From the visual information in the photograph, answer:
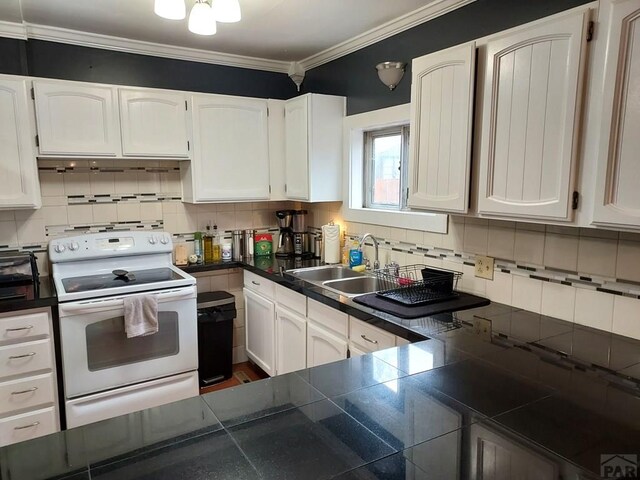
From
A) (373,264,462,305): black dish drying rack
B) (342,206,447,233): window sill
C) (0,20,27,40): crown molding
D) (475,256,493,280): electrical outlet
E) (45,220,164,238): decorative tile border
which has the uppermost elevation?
(0,20,27,40): crown molding

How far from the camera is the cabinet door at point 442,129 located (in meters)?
1.80

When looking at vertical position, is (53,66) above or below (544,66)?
above

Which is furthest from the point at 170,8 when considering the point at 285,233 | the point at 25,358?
the point at 285,233

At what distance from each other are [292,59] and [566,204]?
250cm

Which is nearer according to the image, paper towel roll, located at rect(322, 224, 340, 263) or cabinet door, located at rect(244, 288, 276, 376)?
cabinet door, located at rect(244, 288, 276, 376)

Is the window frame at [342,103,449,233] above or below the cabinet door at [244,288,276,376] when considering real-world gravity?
above

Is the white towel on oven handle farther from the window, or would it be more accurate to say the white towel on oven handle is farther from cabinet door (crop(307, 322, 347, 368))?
the window

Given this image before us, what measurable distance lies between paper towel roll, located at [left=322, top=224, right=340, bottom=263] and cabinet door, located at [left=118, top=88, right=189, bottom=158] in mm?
1085

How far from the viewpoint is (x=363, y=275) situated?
2779mm

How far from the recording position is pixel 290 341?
2.75 meters

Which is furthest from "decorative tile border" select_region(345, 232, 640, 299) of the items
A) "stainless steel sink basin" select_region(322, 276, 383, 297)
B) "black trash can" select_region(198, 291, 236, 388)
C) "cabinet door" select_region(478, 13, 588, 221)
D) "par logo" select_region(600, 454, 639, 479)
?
"black trash can" select_region(198, 291, 236, 388)

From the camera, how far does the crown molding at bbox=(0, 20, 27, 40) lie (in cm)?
250

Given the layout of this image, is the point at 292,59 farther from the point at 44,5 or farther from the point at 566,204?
the point at 566,204

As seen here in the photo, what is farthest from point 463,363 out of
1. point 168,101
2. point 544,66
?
point 168,101
